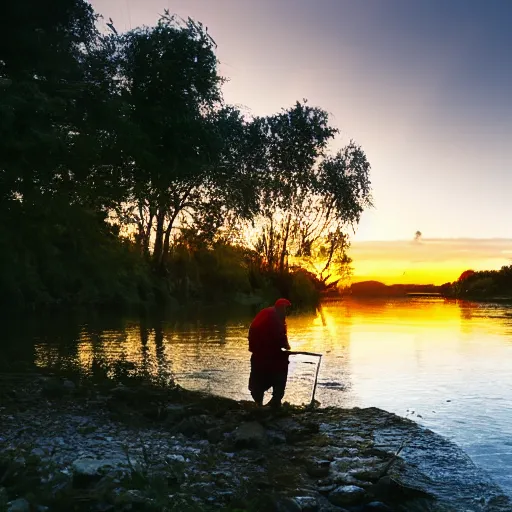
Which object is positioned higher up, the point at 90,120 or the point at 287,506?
the point at 90,120

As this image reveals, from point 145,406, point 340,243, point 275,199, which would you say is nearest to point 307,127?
point 275,199

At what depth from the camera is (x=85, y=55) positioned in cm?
1970

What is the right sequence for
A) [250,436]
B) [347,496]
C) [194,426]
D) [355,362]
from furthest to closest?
[355,362] < [194,426] < [250,436] < [347,496]

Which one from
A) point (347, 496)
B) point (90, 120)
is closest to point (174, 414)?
point (347, 496)

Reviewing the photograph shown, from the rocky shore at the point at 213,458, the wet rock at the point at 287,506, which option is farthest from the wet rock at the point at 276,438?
the wet rock at the point at 287,506

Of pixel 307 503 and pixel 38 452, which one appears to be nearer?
pixel 307 503

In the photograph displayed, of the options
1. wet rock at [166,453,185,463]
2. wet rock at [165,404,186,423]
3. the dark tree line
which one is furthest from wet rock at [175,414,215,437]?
the dark tree line

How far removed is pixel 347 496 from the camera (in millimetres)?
7789

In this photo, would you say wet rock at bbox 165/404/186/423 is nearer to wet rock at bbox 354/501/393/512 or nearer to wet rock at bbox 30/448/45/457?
wet rock at bbox 30/448/45/457

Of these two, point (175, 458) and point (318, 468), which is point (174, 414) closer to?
point (175, 458)

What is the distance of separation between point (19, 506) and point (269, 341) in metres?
7.30

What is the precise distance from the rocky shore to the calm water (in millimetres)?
1196

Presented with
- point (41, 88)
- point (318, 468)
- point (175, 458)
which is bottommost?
point (318, 468)

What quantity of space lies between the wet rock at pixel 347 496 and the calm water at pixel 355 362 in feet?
8.98
